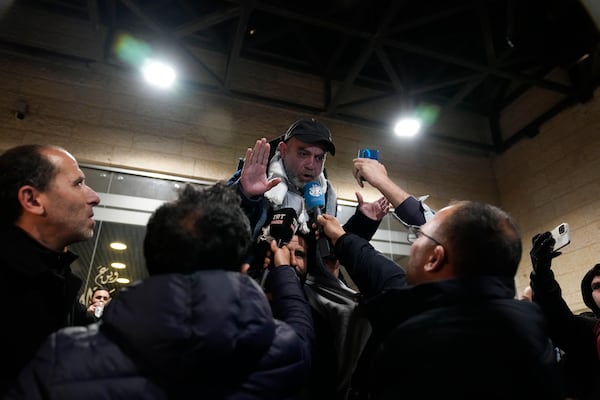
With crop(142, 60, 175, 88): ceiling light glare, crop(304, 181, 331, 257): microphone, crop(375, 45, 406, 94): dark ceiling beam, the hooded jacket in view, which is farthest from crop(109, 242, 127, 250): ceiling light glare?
the hooded jacket

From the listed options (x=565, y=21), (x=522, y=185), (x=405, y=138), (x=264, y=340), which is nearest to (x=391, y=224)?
(x=405, y=138)

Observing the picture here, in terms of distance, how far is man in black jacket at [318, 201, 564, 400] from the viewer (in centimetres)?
→ 91

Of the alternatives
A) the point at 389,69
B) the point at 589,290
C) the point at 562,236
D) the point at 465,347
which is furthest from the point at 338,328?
the point at 389,69

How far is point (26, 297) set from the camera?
3.28 ft

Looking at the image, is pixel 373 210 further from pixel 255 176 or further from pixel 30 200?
pixel 30 200

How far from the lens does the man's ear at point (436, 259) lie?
4.03 ft

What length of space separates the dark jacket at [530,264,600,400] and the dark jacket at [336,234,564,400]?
1.17 metres

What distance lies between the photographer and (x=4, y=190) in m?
1.29

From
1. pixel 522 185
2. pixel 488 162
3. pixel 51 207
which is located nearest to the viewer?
pixel 51 207

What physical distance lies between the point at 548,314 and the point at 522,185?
13.6 feet

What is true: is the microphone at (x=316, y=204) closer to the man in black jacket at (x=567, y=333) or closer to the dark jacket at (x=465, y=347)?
the dark jacket at (x=465, y=347)

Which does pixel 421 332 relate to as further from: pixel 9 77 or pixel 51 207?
A: pixel 9 77

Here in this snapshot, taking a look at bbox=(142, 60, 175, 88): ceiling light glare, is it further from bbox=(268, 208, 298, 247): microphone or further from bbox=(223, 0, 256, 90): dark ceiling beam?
bbox=(268, 208, 298, 247): microphone

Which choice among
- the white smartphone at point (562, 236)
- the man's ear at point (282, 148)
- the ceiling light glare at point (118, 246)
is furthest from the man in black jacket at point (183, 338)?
the ceiling light glare at point (118, 246)
